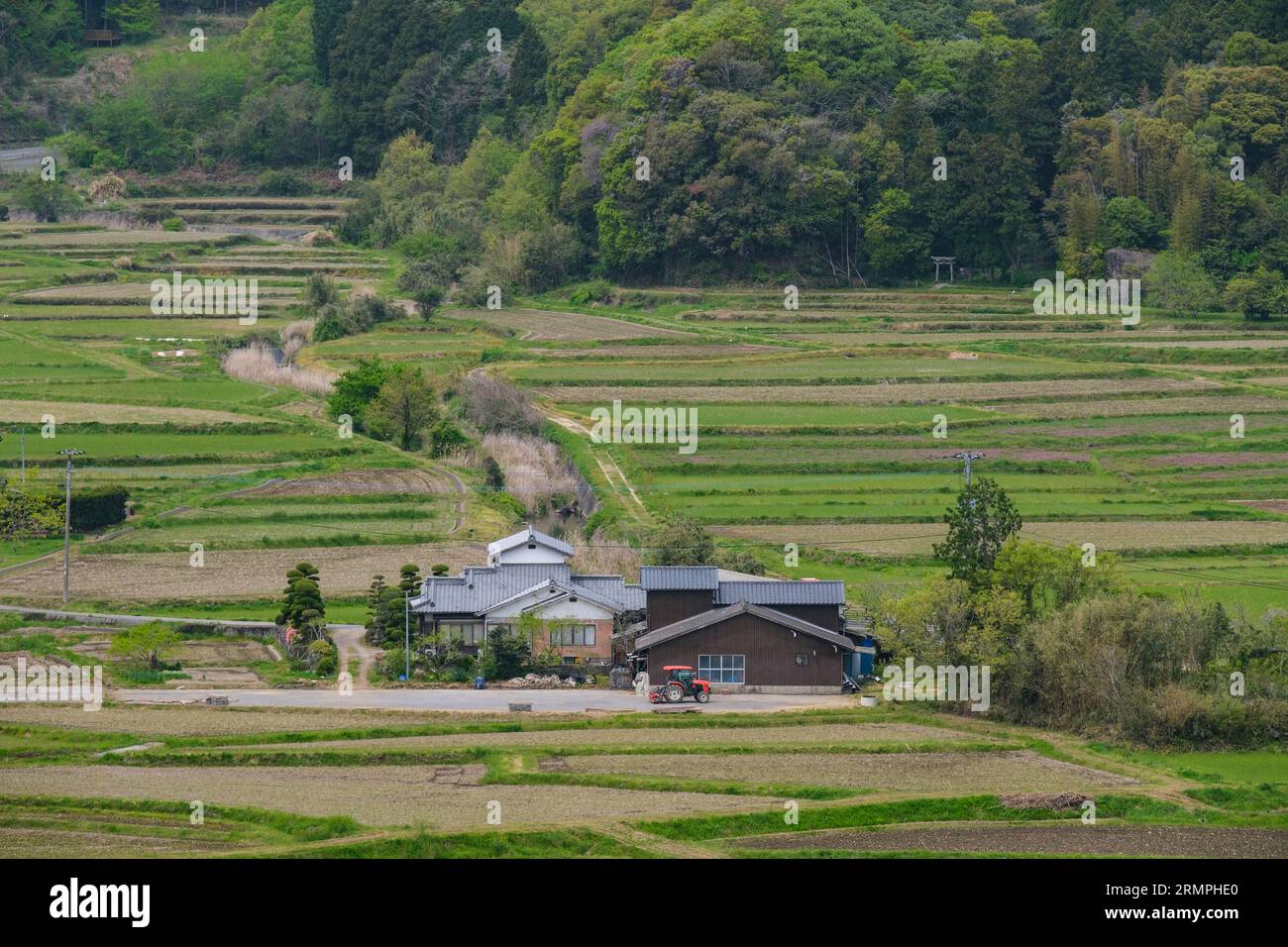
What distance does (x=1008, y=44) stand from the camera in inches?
3442

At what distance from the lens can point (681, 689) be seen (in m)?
36.4

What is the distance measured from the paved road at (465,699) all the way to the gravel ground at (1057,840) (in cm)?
759

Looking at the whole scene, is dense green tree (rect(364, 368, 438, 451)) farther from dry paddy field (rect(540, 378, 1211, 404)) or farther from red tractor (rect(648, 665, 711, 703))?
red tractor (rect(648, 665, 711, 703))

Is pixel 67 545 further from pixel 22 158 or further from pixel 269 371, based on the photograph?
pixel 22 158

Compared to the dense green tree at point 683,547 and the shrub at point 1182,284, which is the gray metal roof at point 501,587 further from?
the shrub at point 1182,284

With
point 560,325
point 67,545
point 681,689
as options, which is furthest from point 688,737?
point 560,325

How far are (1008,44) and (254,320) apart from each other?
34.7 meters

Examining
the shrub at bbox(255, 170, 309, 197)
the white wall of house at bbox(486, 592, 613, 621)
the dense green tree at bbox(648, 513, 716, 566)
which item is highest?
the shrub at bbox(255, 170, 309, 197)

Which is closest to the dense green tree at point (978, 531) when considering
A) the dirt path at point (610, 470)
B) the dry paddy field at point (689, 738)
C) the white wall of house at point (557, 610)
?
the dry paddy field at point (689, 738)

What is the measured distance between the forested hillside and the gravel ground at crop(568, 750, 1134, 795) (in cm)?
4586

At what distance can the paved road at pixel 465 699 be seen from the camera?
116 ft

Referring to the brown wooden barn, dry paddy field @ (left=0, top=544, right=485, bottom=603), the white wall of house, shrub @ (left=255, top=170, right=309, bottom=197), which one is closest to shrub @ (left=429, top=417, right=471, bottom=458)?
dry paddy field @ (left=0, top=544, right=485, bottom=603)

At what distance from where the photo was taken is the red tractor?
36.4 meters
